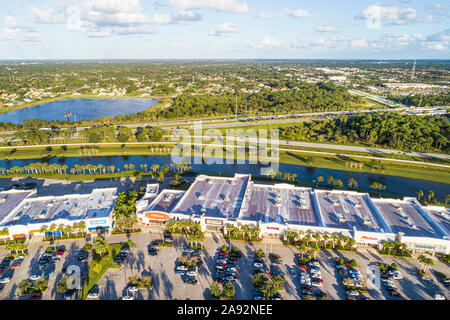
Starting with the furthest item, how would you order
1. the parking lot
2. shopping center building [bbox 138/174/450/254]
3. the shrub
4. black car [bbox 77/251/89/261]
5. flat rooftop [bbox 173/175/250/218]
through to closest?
1. flat rooftop [bbox 173/175/250/218]
2. shopping center building [bbox 138/174/450/254]
3. the shrub
4. black car [bbox 77/251/89/261]
5. the parking lot

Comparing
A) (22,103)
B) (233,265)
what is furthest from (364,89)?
(22,103)

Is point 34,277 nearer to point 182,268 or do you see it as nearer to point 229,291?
point 182,268

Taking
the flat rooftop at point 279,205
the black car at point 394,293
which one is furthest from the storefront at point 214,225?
the black car at point 394,293

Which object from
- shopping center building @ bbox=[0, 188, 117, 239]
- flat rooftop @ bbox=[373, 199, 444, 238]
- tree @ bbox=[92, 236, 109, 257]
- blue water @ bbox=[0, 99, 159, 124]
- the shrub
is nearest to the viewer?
tree @ bbox=[92, 236, 109, 257]

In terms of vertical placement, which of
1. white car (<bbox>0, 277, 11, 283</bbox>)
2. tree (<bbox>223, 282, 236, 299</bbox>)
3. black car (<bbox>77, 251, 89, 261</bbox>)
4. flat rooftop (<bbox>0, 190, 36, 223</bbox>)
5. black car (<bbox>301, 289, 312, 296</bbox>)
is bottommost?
black car (<bbox>301, 289, 312, 296</bbox>)

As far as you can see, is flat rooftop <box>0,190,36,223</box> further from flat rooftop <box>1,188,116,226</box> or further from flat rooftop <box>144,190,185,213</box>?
flat rooftop <box>144,190,185,213</box>

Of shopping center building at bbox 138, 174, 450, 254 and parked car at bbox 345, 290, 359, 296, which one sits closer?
parked car at bbox 345, 290, 359, 296

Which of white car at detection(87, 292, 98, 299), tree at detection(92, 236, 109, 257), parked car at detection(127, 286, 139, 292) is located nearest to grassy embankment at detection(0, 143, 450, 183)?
tree at detection(92, 236, 109, 257)

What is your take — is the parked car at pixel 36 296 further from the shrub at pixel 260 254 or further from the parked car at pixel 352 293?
the parked car at pixel 352 293
